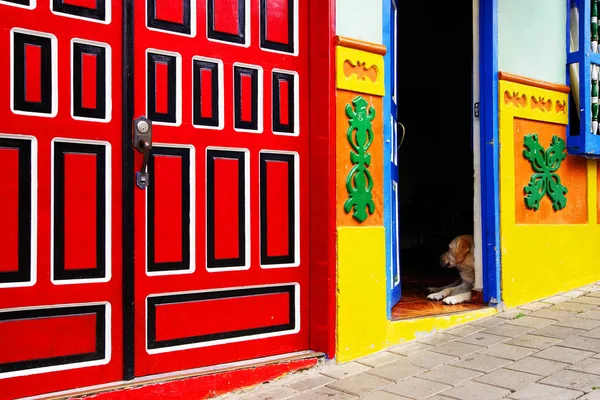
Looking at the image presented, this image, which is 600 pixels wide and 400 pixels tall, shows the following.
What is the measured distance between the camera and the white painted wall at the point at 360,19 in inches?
133

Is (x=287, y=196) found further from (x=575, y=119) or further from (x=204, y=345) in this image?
(x=575, y=119)

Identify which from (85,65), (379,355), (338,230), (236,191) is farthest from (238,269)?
(85,65)

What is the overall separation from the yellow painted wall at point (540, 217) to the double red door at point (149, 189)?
2.05 meters

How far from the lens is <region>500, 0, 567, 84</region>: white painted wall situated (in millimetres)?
4505

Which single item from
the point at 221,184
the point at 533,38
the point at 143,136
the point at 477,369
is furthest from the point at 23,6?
the point at 533,38

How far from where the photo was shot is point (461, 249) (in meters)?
4.71

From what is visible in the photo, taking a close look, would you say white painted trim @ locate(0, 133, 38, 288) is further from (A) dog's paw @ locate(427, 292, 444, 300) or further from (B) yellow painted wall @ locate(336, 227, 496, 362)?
(A) dog's paw @ locate(427, 292, 444, 300)

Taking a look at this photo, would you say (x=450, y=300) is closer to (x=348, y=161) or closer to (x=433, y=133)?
(x=348, y=161)

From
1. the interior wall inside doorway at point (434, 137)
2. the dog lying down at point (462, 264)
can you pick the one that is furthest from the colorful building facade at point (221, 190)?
the interior wall inside doorway at point (434, 137)

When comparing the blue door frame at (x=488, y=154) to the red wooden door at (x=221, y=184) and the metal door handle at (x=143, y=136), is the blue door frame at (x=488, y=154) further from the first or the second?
the metal door handle at (x=143, y=136)

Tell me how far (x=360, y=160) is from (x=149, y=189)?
141 cm

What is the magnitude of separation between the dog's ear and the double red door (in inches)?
77.7

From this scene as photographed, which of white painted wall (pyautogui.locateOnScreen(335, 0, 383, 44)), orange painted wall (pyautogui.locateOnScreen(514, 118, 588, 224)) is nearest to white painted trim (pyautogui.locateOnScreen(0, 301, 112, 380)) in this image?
white painted wall (pyautogui.locateOnScreen(335, 0, 383, 44))

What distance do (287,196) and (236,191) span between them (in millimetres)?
372
